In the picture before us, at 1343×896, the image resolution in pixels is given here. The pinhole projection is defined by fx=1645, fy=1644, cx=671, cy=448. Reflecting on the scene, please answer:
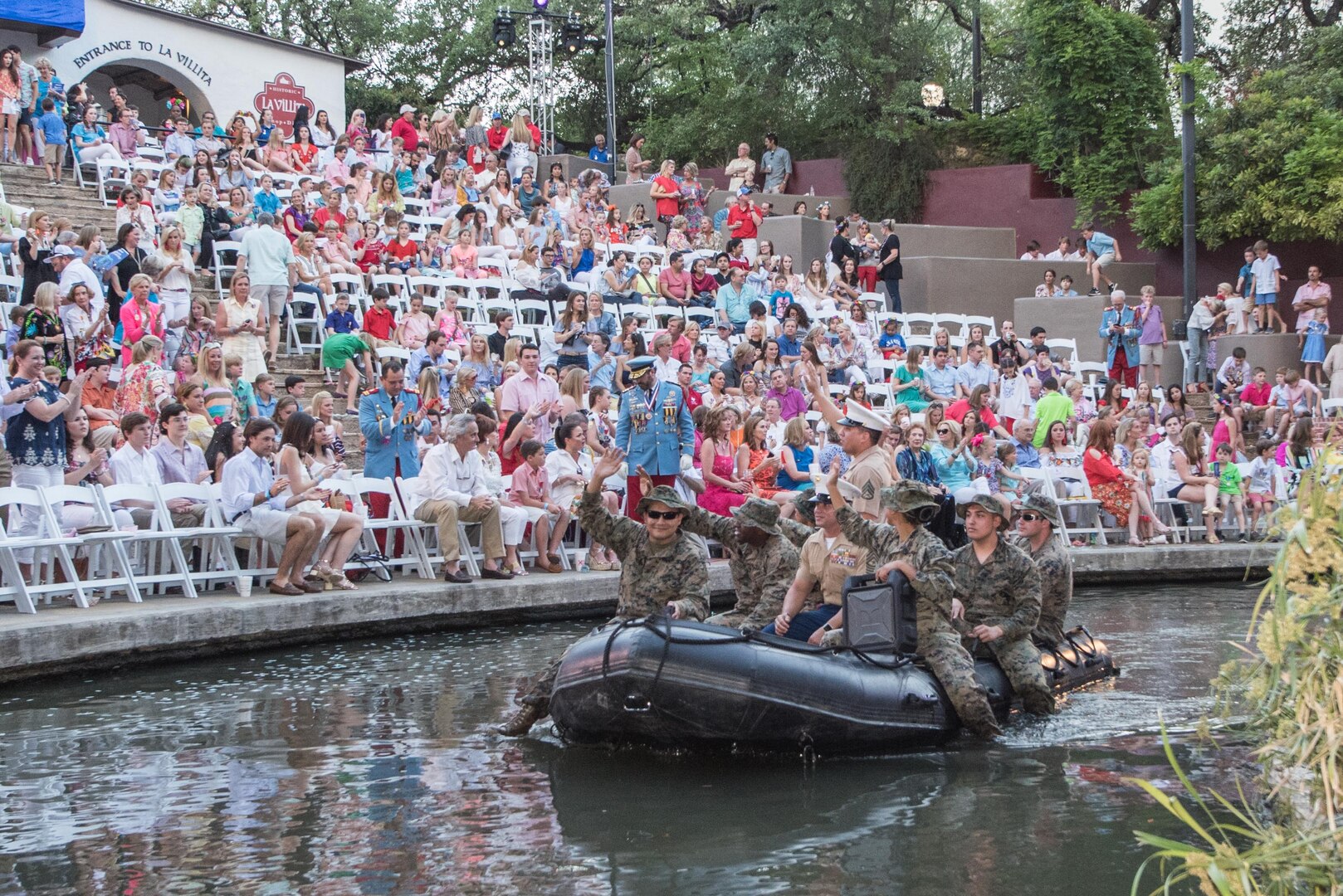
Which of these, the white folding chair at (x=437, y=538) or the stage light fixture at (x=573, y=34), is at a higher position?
the stage light fixture at (x=573, y=34)

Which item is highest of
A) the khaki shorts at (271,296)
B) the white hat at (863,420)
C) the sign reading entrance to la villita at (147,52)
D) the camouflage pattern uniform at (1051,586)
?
the sign reading entrance to la villita at (147,52)

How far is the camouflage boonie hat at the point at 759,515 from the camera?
941 centimetres

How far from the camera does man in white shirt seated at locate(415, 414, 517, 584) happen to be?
12.8m

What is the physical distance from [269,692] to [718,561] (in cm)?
504

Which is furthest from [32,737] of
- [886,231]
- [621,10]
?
[621,10]

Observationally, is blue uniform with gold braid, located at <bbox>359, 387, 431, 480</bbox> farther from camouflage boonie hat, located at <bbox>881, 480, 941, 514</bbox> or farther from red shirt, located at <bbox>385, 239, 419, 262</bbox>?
camouflage boonie hat, located at <bbox>881, 480, 941, 514</bbox>

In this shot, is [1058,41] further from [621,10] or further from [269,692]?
[269,692]

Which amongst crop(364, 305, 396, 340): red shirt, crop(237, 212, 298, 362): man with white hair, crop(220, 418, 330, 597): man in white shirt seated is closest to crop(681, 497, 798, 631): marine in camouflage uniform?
crop(220, 418, 330, 597): man in white shirt seated

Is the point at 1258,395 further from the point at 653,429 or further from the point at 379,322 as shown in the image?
the point at 379,322

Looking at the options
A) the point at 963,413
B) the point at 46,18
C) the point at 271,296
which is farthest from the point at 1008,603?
the point at 46,18

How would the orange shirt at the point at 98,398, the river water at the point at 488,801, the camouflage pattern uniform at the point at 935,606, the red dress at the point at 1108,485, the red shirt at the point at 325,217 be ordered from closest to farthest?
the river water at the point at 488,801, the camouflage pattern uniform at the point at 935,606, the orange shirt at the point at 98,398, the red dress at the point at 1108,485, the red shirt at the point at 325,217

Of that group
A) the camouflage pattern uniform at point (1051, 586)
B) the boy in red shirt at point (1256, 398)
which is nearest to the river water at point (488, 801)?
the camouflage pattern uniform at point (1051, 586)

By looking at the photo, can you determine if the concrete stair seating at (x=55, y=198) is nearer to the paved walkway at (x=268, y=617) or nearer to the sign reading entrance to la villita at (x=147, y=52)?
the sign reading entrance to la villita at (x=147, y=52)

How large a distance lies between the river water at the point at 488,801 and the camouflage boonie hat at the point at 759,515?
1.66 metres
